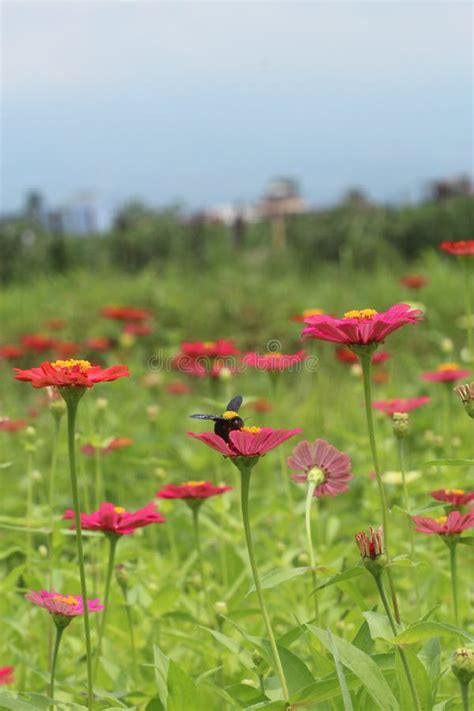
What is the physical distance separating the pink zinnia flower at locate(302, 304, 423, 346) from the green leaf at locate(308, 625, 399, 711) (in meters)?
0.25

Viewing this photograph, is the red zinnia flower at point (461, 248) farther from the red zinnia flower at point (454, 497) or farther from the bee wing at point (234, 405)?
the bee wing at point (234, 405)

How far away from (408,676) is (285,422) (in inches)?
103

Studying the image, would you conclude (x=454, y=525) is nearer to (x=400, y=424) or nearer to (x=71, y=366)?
(x=400, y=424)

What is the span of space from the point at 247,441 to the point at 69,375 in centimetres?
16

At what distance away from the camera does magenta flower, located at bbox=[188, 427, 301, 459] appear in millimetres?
894

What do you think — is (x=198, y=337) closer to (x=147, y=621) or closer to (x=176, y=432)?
(x=176, y=432)

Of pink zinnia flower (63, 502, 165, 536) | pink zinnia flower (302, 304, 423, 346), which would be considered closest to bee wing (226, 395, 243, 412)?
pink zinnia flower (302, 304, 423, 346)

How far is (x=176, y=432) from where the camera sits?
12.6ft

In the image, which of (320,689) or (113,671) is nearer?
(320,689)

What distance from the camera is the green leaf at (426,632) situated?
0.85 meters

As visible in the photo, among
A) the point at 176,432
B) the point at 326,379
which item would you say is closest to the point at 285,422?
the point at 176,432

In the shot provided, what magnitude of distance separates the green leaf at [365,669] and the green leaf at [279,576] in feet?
0.24

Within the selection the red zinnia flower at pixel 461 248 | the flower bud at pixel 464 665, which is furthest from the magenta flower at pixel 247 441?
the red zinnia flower at pixel 461 248

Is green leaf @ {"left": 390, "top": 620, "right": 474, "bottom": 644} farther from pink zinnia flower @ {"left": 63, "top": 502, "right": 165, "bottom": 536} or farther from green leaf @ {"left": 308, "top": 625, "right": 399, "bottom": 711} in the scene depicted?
pink zinnia flower @ {"left": 63, "top": 502, "right": 165, "bottom": 536}
